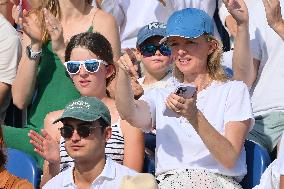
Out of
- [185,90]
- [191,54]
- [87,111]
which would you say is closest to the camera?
[185,90]

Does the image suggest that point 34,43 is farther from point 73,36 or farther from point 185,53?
point 185,53

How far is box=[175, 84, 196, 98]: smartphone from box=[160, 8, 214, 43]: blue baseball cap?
0.61 m

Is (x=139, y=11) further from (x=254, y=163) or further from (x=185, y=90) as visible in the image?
(x=185, y=90)

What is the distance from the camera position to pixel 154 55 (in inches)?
231

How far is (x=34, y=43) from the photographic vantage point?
590 cm

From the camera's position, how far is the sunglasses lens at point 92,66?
17.8ft

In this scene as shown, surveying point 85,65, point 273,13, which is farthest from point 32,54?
point 273,13

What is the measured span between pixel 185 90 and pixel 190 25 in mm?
677

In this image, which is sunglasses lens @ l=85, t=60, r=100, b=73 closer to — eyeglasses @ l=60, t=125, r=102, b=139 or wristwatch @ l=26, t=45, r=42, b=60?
wristwatch @ l=26, t=45, r=42, b=60

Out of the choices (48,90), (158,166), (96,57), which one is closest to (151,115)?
(158,166)

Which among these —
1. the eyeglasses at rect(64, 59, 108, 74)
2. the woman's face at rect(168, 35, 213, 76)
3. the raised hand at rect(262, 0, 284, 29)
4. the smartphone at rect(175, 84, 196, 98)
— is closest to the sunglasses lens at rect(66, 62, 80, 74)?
the eyeglasses at rect(64, 59, 108, 74)

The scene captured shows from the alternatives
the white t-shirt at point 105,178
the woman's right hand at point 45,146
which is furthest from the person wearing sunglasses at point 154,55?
the white t-shirt at point 105,178

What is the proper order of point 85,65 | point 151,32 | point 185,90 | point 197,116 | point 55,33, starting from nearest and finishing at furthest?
point 185,90, point 197,116, point 85,65, point 151,32, point 55,33

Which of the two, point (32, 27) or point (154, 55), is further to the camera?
point (32, 27)
